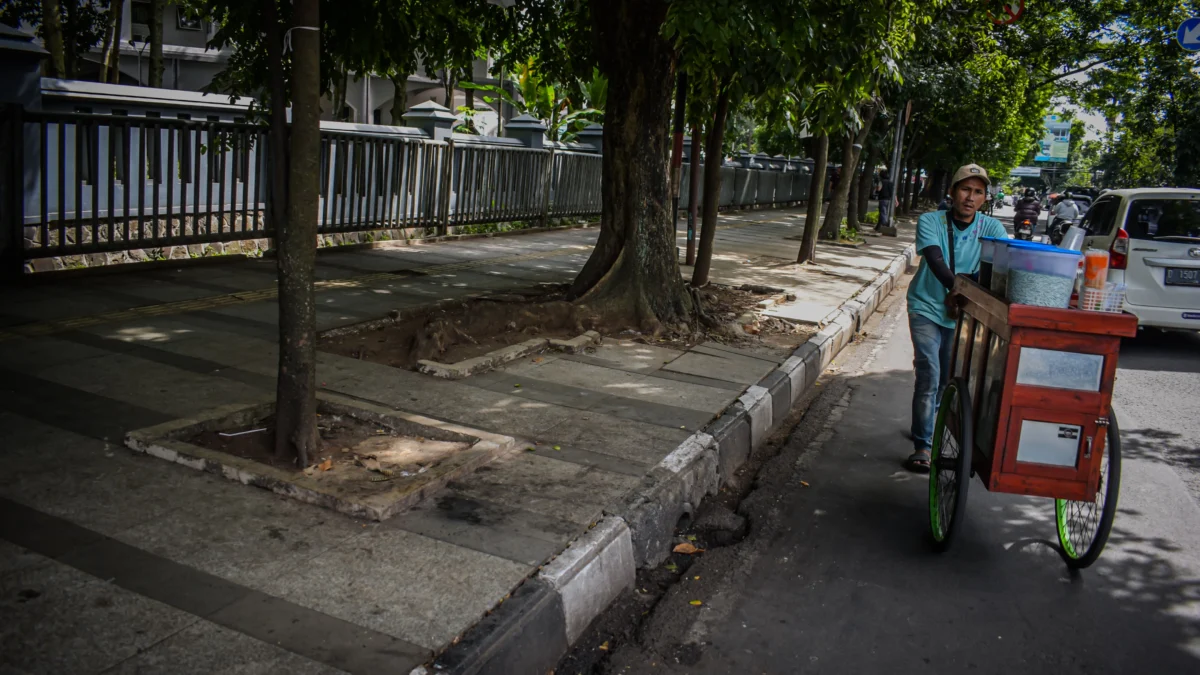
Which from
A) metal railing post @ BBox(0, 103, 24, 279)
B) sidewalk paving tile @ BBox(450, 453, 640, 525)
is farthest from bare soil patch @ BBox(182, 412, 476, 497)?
metal railing post @ BBox(0, 103, 24, 279)

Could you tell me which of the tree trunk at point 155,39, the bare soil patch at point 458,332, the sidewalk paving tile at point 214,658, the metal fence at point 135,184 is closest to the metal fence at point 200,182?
the metal fence at point 135,184

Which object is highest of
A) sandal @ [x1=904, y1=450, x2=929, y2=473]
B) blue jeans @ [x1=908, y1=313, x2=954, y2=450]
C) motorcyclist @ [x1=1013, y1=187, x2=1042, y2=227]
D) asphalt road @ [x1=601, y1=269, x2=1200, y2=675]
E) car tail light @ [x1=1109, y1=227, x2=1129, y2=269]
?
motorcyclist @ [x1=1013, y1=187, x2=1042, y2=227]

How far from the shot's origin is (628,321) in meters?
8.55

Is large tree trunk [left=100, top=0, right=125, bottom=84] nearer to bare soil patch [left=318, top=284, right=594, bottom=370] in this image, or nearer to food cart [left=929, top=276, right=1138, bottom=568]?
bare soil patch [left=318, top=284, right=594, bottom=370]

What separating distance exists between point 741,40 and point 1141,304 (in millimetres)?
5850

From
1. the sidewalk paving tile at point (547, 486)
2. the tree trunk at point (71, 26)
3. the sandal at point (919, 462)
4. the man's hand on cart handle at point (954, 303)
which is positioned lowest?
the sandal at point (919, 462)

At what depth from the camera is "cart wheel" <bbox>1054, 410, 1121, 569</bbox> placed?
13.3 ft

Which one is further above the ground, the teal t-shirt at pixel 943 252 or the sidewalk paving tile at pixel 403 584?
the teal t-shirt at pixel 943 252

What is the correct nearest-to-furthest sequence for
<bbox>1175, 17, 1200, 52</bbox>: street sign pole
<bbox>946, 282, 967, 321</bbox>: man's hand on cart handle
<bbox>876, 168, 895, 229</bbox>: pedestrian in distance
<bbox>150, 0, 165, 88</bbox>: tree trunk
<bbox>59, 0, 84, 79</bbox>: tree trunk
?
<bbox>946, 282, 967, 321</bbox>: man's hand on cart handle → <bbox>1175, 17, 1200, 52</bbox>: street sign pole → <bbox>150, 0, 165, 88</bbox>: tree trunk → <bbox>59, 0, 84, 79</bbox>: tree trunk → <bbox>876, 168, 895, 229</bbox>: pedestrian in distance

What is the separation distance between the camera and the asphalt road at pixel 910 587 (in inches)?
141

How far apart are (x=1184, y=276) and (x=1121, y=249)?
2.18 feet

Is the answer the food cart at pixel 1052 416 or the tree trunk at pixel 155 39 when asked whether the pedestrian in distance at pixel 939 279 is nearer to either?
the food cart at pixel 1052 416

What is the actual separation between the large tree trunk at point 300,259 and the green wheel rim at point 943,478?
301 cm

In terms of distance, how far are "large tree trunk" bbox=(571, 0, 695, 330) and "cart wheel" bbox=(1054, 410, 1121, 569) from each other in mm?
4425
